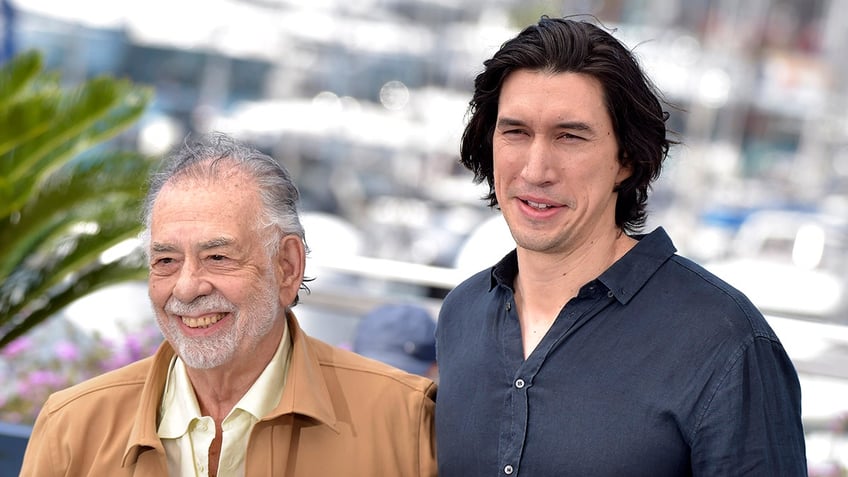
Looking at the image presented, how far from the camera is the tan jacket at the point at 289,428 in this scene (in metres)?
2.45

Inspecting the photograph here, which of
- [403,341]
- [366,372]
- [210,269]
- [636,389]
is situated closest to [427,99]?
[403,341]

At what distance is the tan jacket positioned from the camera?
8.04 ft

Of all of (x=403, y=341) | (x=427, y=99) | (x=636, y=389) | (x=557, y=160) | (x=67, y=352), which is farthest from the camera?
(x=427, y=99)

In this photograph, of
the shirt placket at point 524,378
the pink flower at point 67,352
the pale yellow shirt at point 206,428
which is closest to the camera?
the shirt placket at point 524,378

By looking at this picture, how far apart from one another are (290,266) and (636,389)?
0.83m

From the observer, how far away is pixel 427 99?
31.6 ft

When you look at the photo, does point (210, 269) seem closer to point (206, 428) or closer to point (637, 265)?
point (206, 428)

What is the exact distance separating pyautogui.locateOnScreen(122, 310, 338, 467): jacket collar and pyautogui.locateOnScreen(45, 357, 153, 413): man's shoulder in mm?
43

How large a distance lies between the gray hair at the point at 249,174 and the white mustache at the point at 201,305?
147 millimetres

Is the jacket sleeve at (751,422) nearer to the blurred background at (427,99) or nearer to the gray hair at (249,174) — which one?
the gray hair at (249,174)

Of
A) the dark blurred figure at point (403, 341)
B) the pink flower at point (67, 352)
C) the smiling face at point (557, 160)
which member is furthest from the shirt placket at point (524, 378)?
the pink flower at point (67, 352)

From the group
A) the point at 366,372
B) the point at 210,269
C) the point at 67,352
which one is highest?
the point at 210,269

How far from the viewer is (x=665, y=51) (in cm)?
966

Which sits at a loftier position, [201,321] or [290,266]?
[290,266]
